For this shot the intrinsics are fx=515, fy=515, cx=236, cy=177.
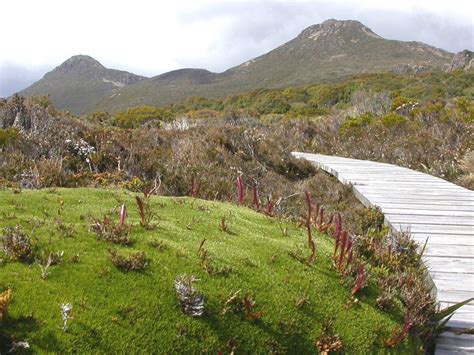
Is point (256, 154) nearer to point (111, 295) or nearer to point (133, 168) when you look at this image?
point (133, 168)

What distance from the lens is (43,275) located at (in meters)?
2.82

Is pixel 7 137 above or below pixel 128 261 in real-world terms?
above

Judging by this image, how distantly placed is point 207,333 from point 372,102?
77.2ft

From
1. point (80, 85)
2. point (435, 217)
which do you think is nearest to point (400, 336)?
point (435, 217)

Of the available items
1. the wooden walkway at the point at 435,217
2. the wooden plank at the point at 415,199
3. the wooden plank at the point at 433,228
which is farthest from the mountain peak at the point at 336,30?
the wooden plank at the point at 433,228

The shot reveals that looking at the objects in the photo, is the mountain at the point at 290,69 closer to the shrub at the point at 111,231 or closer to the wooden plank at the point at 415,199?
the wooden plank at the point at 415,199

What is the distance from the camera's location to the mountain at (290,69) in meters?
110

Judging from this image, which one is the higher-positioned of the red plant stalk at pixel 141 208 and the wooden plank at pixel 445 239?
the red plant stalk at pixel 141 208

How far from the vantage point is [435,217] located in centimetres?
689

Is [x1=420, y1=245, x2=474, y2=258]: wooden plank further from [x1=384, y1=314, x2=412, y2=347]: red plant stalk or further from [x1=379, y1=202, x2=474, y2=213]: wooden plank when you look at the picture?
[x1=384, y1=314, x2=412, y2=347]: red plant stalk

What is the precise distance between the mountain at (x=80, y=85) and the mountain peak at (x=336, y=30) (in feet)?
208

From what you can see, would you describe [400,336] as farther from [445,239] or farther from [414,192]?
[414,192]

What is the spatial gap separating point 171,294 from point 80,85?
590 feet

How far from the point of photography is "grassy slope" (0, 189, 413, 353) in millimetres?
2641
